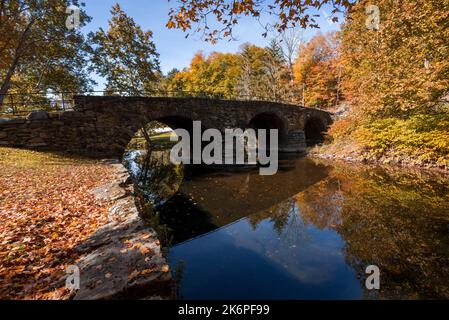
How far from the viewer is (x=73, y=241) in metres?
3.76

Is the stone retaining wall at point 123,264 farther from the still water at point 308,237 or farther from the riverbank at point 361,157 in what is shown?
the riverbank at point 361,157

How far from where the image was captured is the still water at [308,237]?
4215 mm

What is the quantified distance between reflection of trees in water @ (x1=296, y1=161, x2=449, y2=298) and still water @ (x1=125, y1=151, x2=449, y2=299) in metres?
0.02

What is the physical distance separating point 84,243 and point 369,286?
4.87 metres

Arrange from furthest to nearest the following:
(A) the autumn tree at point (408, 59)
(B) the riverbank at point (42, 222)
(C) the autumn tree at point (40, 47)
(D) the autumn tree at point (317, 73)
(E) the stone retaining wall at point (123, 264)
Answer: (D) the autumn tree at point (317, 73), (C) the autumn tree at point (40, 47), (A) the autumn tree at point (408, 59), (B) the riverbank at point (42, 222), (E) the stone retaining wall at point (123, 264)

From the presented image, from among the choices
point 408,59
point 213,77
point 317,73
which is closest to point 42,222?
point 408,59

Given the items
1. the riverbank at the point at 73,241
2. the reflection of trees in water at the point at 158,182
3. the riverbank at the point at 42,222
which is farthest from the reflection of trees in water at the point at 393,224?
the reflection of trees in water at the point at 158,182

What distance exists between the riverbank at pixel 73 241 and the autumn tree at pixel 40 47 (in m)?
13.1

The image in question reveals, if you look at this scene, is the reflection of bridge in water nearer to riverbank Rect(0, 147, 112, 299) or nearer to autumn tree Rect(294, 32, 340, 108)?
riverbank Rect(0, 147, 112, 299)

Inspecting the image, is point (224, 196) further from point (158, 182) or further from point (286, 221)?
point (158, 182)

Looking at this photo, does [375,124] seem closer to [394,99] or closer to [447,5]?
[394,99]

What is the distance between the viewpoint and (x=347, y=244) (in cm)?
560
